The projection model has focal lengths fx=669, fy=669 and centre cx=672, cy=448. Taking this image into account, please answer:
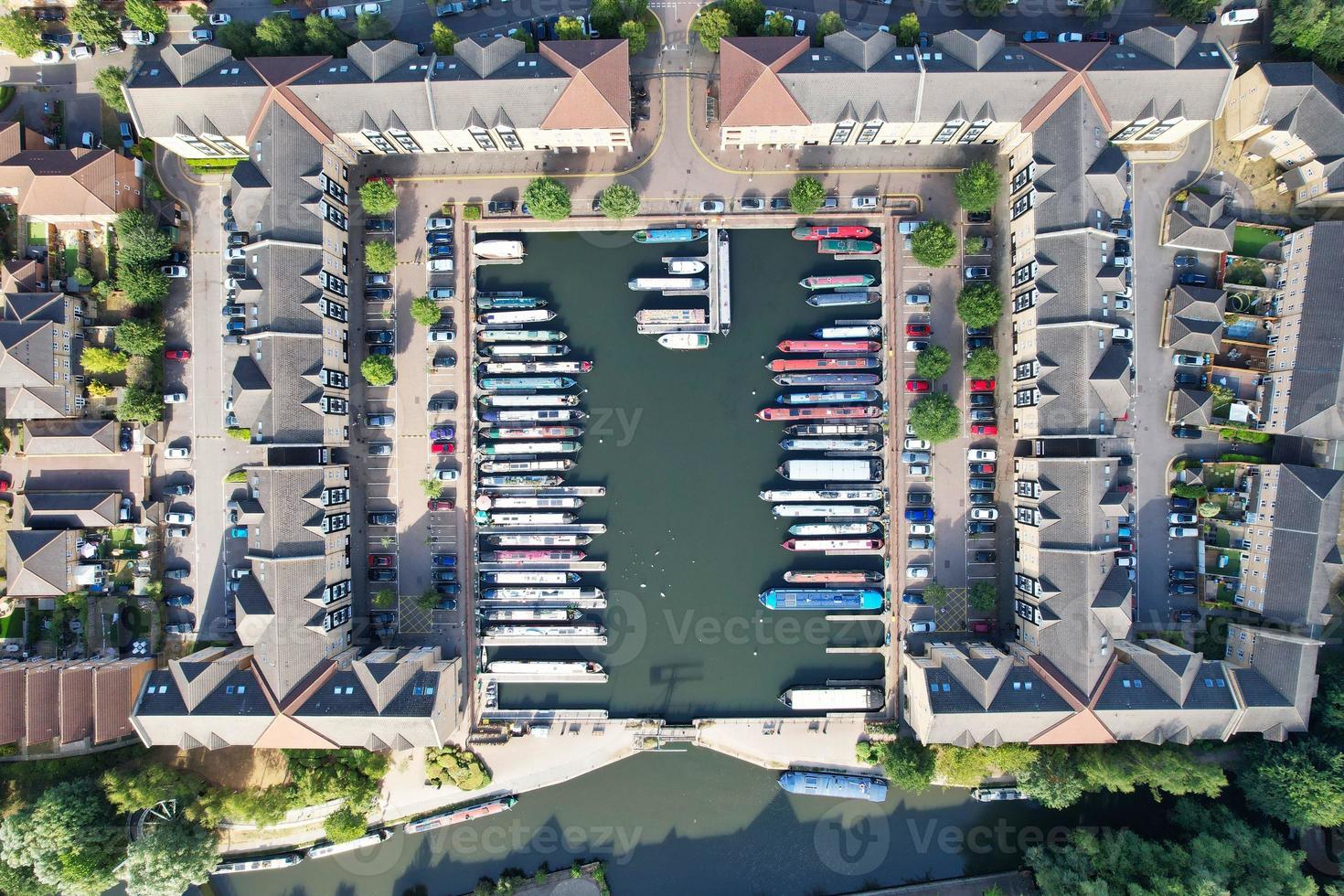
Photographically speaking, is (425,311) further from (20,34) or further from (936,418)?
(936,418)

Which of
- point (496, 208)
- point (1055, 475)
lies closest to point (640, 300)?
point (496, 208)

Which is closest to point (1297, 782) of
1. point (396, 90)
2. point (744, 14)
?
point (744, 14)

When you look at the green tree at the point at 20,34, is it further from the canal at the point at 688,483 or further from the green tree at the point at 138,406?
the canal at the point at 688,483

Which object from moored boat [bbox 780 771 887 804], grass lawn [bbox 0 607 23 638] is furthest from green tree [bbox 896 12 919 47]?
grass lawn [bbox 0 607 23 638]

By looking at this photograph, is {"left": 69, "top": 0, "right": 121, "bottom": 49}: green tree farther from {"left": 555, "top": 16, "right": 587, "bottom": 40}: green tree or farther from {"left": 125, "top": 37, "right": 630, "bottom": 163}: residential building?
{"left": 555, "top": 16, "right": 587, "bottom": 40}: green tree

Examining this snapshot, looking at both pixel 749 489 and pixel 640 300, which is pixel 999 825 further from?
pixel 640 300

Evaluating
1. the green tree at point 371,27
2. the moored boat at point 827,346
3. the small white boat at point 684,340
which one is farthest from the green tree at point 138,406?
the moored boat at point 827,346
